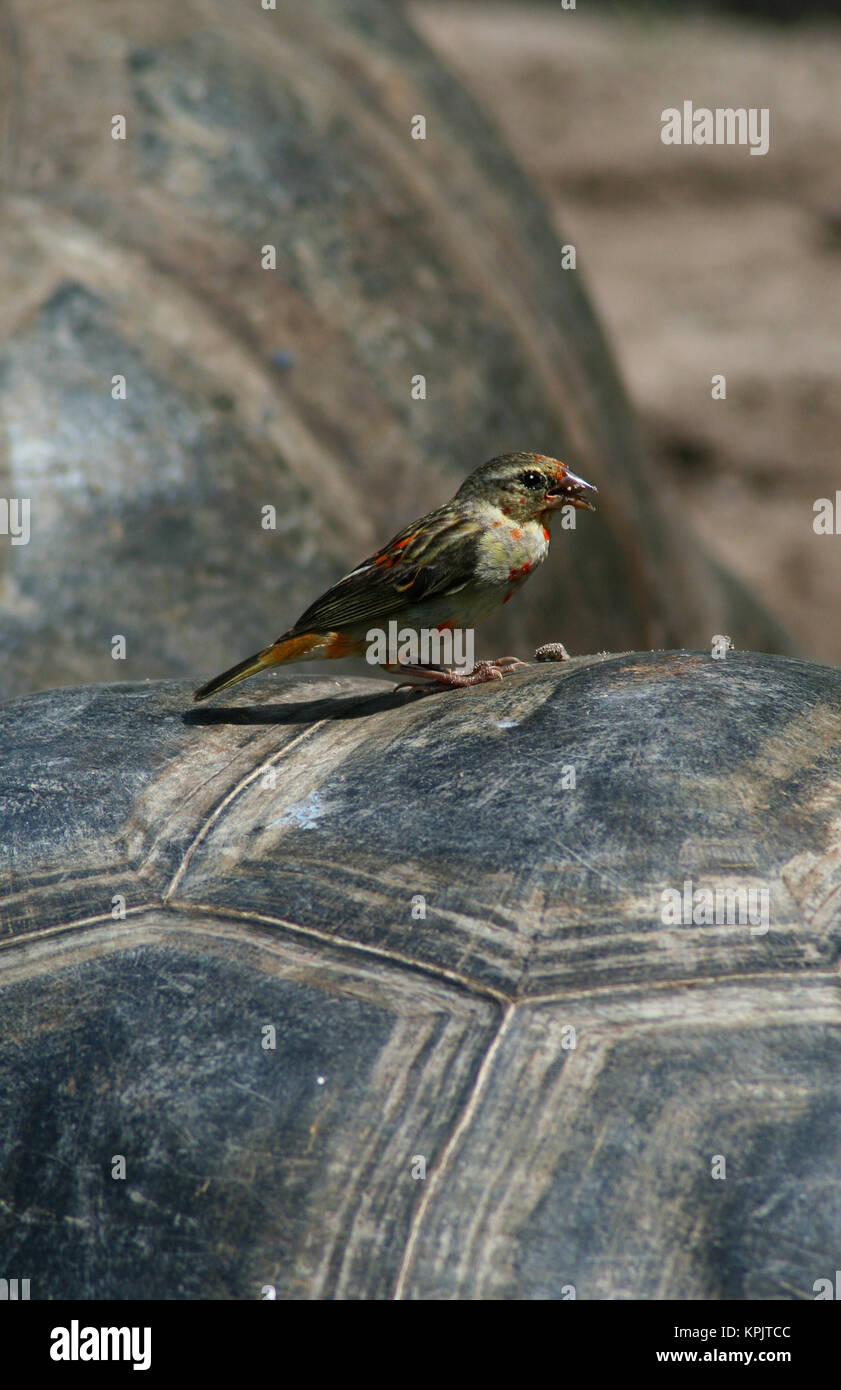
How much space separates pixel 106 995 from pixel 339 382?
2894 millimetres

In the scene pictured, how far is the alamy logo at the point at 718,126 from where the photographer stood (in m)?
12.3

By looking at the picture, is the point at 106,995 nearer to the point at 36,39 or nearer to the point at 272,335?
the point at 272,335

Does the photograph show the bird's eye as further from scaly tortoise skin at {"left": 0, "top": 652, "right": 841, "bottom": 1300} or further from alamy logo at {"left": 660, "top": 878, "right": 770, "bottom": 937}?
alamy logo at {"left": 660, "top": 878, "right": 770, "bottom": 937}

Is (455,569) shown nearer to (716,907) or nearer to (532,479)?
(532,479)

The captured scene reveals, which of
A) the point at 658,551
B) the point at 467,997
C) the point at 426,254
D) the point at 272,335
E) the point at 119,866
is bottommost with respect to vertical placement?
the point at 467,997

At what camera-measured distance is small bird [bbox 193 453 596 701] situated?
252 centimetres

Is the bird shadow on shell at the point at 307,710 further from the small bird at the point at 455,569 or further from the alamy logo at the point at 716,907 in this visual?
the alamy logo at the point at 716,907

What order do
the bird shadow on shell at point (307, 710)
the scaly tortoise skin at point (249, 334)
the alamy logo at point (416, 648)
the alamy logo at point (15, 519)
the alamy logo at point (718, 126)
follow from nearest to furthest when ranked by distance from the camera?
the bird shadow on shell at point (307, 710), the alamy logo at point (416, 648), the alamy logo at point (15, 519), the scaly tortoise skin at point (249, 334), the alamy logo at point (718, 126)

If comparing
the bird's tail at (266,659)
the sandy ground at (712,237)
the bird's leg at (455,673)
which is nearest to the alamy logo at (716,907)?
the bird's leg at (455,673)

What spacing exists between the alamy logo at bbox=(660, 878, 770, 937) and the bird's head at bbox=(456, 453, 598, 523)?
933 mm

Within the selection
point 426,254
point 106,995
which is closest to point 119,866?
point 106,995

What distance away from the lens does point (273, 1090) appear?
5.81ft
